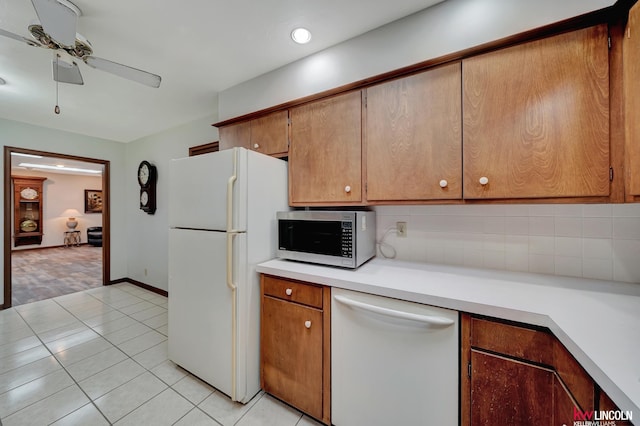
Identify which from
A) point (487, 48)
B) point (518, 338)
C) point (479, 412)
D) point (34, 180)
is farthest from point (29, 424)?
point (34, 180)

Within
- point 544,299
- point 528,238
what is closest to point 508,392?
point 544,299

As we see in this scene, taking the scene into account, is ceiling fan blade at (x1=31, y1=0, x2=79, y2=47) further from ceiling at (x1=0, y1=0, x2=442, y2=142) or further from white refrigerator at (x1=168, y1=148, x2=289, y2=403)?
white refrigerator at (x1=168, y1=148, x2=289, y2=403)

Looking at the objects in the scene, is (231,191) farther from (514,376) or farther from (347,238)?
(514,376)

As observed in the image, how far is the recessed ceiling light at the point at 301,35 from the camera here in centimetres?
158

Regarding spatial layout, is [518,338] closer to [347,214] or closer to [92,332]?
[347,214]

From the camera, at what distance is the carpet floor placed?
3.62m

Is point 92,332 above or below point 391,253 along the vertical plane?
below

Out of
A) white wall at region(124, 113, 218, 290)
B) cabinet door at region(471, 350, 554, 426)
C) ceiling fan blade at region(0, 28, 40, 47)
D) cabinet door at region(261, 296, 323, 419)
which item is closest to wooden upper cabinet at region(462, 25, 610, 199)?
cabinet door at region(471, 350, 554, 426)

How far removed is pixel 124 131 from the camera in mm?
3600

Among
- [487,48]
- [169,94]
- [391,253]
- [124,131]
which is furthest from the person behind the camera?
[124,131]

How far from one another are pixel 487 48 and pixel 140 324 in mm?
3858

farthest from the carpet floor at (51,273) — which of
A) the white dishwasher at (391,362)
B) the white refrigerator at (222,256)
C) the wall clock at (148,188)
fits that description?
the white dishwasher at (391,362)

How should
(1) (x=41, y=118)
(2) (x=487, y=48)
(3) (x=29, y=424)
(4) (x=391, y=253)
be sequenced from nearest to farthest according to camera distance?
(2) (x=487, y=48)
(3) (x=29, y=424)
(4) (x=391, y=253)
(1) (x=41, y=118)

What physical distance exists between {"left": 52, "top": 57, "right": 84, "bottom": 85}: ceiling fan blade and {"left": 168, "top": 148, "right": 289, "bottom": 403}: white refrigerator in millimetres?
880
